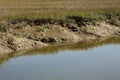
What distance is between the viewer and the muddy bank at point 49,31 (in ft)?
85.7

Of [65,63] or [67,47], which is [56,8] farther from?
[65,63]

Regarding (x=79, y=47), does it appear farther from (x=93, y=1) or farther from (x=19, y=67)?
(x=93, y=1)

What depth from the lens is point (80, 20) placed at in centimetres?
3189

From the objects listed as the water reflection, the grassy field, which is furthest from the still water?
the grassy field

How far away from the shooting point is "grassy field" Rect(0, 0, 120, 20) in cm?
3334

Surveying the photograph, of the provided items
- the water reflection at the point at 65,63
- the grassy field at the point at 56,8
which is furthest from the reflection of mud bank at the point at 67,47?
the grassy field at the point at 56,8

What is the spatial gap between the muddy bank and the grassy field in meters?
1.42

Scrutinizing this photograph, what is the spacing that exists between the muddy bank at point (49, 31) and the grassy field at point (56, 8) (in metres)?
1.42

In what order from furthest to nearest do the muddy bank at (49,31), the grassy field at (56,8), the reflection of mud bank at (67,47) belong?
the grassy field at (56,8)
the muddy bank at (49,31)
the reflection of mud bank at (67,47)

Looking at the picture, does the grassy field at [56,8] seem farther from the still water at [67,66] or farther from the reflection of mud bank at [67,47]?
the still water at [67,66]

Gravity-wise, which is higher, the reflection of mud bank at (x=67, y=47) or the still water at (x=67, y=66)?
the still water at (x=67, y=66)

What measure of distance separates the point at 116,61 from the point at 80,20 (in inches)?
395

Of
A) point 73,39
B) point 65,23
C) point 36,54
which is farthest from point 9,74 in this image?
point 65,23

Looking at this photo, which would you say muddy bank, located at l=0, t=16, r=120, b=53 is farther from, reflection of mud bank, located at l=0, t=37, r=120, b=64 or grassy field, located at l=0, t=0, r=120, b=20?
grassy field, located at l=0, t=0, r=120, b=20
